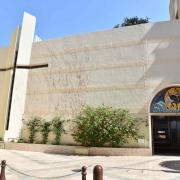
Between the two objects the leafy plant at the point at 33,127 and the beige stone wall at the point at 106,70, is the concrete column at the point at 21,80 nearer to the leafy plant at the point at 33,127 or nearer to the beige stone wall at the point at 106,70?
the beige stone wall at the point at 106,70

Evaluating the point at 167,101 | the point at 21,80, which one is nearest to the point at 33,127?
the point at 21,80

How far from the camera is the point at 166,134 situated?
54.0ft

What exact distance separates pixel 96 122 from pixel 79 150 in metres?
2.06

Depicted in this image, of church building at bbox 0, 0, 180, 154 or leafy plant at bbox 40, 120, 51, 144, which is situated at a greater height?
church building at bbox 0, 0, 180, 154

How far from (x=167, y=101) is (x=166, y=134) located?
257 cm

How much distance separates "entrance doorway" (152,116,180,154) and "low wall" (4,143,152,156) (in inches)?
86.9

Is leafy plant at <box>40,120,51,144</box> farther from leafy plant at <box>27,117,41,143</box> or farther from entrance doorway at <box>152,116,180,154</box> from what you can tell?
entrance doorway at <box>152,116,180,154</box>

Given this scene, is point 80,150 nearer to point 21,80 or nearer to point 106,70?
point 106,70

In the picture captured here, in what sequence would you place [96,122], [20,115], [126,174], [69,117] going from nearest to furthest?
[126,174] → [96,122] → [69,117] → [20,115]

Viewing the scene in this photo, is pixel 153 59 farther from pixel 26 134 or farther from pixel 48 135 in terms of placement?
pixel 26 134

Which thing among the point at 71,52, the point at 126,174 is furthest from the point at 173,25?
the point at 126,174

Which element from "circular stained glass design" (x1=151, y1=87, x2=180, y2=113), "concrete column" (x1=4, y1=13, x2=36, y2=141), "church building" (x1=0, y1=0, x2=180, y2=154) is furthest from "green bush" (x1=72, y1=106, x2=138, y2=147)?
"concrete column" (x1=4, y1=13, x2=36, y2=141)

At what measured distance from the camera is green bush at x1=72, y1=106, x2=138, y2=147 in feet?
48.0

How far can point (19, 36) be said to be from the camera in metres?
20.6
